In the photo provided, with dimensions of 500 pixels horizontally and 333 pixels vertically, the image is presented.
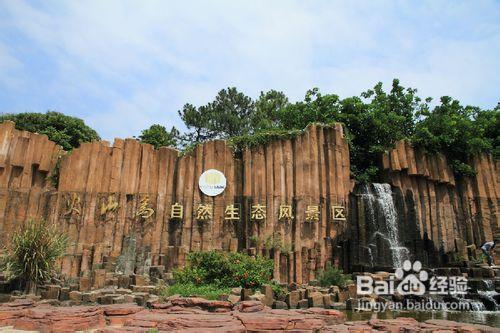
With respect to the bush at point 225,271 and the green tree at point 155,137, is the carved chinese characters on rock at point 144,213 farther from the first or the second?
the green tree at point 155,137

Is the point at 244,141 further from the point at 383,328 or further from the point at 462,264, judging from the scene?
the point at 383,328

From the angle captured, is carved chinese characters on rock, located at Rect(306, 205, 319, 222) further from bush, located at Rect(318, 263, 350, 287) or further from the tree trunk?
the tree trunk

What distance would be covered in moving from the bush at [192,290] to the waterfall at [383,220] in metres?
6.50

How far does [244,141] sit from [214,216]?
325cm

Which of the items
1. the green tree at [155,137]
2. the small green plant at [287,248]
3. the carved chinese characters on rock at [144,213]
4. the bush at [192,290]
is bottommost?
the bush at [192,290]

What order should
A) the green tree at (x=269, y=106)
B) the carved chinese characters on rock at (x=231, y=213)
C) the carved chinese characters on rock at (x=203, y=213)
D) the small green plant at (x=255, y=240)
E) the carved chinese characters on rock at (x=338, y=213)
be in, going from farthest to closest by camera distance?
the green tree at (x=269, y=106)
the carved chinese characters on rock at (x=338, y=213)
the carved chinese characters on rock at (x=231, y=213)
the carved chinese characters on rock at (x=203, y=213)
the small green plant at (x=255, y=240)

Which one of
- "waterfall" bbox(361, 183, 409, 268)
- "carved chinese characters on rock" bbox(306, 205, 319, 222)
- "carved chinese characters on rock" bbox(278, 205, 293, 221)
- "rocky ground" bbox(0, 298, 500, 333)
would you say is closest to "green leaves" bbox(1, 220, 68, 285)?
"rocky ground" bbox(0, 298, 500, 333)

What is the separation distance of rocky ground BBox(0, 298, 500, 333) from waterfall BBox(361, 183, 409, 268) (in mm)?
9045

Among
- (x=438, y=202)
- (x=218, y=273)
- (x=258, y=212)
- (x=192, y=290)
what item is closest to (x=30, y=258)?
(x=192, y=290)

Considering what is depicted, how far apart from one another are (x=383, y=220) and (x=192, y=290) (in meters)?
8.54

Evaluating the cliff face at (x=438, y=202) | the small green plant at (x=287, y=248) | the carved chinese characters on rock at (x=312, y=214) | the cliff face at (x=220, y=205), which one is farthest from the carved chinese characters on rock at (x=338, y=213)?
the small green plant at (x=287, y=248)

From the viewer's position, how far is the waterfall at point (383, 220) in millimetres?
15828

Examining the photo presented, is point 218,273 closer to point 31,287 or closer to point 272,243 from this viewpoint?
point 272,243

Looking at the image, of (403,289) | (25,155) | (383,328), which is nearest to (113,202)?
(25,155)
